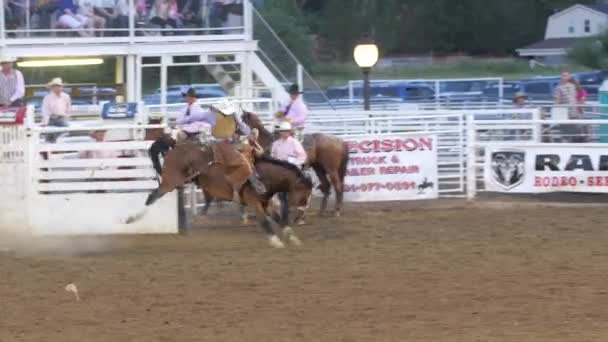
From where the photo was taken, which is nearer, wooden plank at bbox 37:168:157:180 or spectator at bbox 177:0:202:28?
wooden plank at bbox 37:168:157:180

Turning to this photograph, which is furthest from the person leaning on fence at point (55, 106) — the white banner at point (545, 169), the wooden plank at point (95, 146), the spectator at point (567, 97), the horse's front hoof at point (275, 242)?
the spectator at point (567, 97)

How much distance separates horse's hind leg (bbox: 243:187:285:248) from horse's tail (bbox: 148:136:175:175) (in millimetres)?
1231

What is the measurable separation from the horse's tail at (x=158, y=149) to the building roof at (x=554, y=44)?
51920 mm

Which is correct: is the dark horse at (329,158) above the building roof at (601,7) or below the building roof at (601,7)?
below

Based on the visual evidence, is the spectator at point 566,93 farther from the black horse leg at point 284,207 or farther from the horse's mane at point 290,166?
the black horse leg at point 284,207

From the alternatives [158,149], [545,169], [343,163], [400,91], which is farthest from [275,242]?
[400,91]

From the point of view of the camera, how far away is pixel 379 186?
1748 cm

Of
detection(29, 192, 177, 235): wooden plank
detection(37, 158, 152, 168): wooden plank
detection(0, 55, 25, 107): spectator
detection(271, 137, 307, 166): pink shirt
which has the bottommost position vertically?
detection(29, 192, 177, 235): wooden plank

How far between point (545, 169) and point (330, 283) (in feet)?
23.3

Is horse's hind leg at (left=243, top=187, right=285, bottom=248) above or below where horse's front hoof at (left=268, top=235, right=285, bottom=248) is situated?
above

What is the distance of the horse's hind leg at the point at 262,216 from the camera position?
43.2 ft

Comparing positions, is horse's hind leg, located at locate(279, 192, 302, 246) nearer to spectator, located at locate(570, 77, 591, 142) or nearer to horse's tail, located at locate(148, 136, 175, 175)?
horse's tail, located at locate(148, 136, 175, 175)

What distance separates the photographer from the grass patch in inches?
2208

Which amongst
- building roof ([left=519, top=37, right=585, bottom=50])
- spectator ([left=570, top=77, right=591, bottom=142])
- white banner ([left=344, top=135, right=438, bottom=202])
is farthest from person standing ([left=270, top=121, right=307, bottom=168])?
building roof ([left=519, top=37, right=585, bottom=50])
